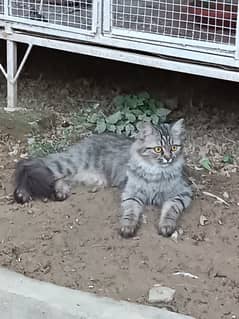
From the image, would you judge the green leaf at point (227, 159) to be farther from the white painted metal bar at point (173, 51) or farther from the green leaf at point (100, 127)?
the green leaf at point (100, 127)

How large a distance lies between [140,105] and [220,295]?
2.08 metres

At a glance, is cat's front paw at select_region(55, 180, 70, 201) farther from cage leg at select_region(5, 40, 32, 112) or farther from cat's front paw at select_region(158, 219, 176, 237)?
cage leg at select_region(5, 40, 32, 112)

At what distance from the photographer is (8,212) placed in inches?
165

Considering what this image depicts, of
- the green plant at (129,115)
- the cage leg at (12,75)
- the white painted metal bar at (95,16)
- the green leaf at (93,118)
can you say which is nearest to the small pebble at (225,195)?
the green plant at (129,115)

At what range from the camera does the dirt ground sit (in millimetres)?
3553

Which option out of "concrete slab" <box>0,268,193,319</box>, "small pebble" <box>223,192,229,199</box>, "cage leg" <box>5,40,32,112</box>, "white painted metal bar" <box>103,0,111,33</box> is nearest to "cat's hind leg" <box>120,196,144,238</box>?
"small pebble" <box>223,192,229,199</box>

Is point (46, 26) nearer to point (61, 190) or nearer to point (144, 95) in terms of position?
point (144, 95)

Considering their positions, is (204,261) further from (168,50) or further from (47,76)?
(47,76)

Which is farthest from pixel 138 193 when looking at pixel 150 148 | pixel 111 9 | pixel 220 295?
pixel 111 9

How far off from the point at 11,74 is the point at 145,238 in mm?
1981

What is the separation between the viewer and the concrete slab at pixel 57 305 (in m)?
3.18

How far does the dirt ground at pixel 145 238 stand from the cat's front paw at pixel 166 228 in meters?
0.03

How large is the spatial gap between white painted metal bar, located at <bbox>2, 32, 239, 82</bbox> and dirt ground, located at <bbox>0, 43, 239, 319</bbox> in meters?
0.53

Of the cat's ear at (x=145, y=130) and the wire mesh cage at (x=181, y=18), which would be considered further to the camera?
the wire mesh cage at (x=181, y=18)
